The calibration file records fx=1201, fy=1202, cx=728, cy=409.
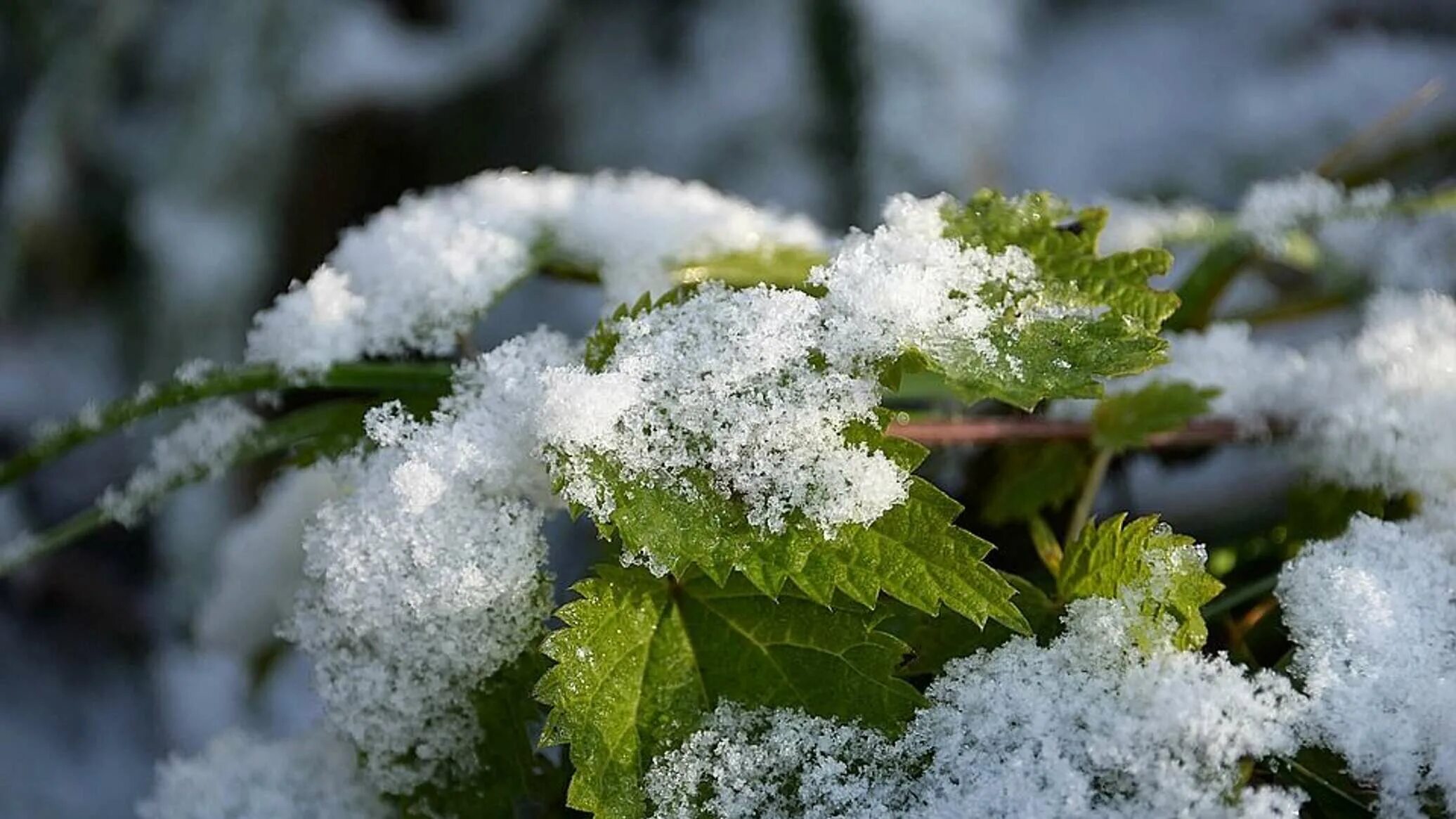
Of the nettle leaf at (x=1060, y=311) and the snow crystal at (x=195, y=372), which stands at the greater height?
the snow crystal at (x=195, y=372)

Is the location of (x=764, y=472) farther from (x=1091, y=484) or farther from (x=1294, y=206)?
(x=1294, y=206)

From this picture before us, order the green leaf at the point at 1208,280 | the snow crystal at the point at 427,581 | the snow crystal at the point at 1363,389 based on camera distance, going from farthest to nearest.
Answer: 1. the green leaf at the point at 1208,280
2. the snow crystal at the point at 1363,389
3. the snow crystal at the point at 427,581

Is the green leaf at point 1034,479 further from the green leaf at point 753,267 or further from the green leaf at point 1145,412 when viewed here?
the green leaf at point 753,267

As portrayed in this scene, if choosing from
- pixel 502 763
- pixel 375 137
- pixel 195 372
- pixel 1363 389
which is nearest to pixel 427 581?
pixel 502 763

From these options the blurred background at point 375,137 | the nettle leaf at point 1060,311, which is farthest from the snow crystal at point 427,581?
the blurred background at point 375,137

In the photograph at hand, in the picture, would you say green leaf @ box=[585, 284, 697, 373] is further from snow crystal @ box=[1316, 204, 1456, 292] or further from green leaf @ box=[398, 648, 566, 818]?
snow crystal @ box=[1316, 204, 1456, 292]

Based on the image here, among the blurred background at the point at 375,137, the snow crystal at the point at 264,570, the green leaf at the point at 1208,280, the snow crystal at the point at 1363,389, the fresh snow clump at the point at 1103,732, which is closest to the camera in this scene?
the fresh snow clump at the point at 1103,732
